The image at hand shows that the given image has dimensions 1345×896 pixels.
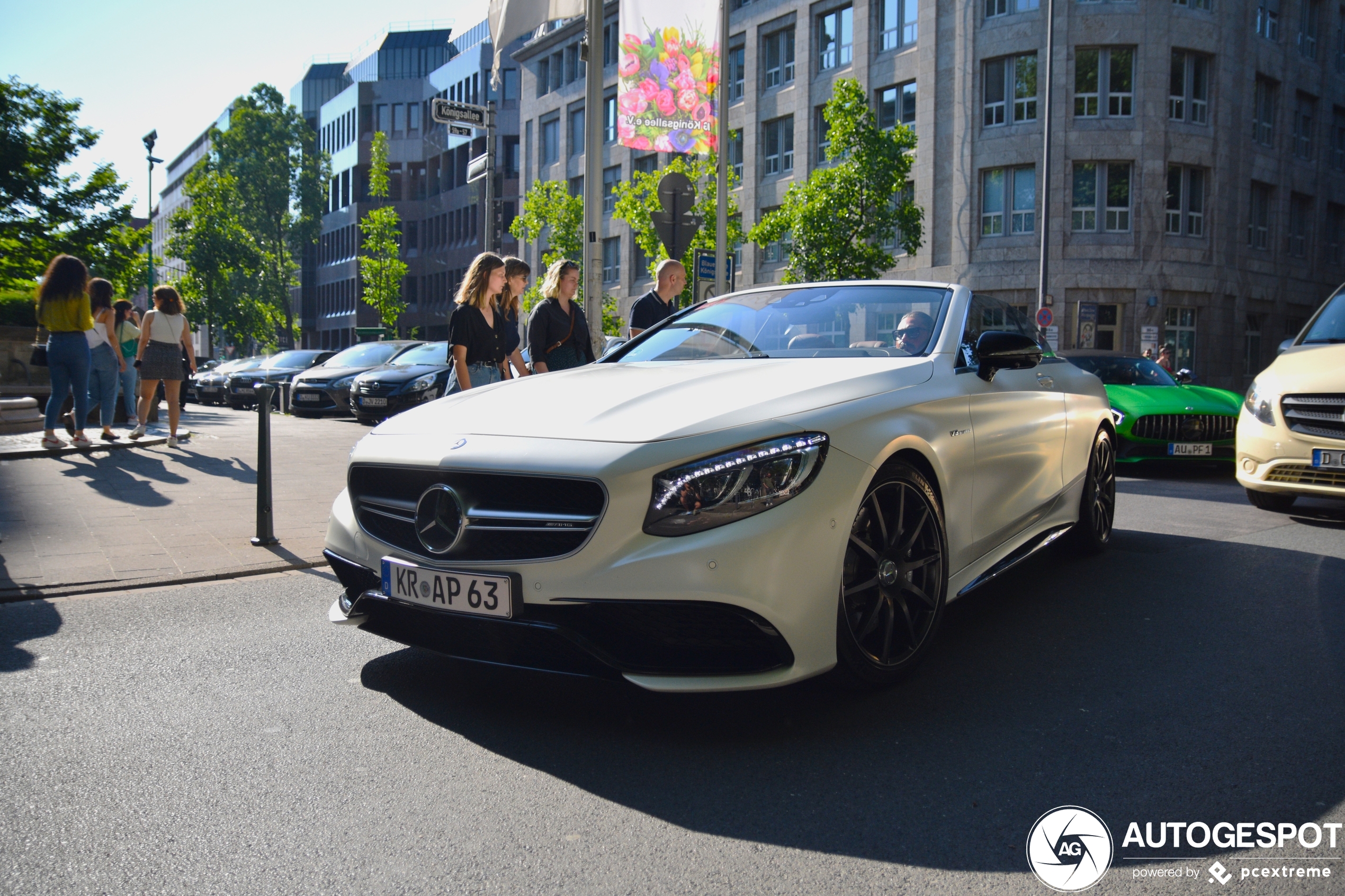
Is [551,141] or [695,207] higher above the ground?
[551,141]

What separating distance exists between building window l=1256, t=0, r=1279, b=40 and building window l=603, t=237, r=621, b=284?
25.5 metres

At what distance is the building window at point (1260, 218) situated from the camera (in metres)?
36.0

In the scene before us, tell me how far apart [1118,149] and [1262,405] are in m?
27.5

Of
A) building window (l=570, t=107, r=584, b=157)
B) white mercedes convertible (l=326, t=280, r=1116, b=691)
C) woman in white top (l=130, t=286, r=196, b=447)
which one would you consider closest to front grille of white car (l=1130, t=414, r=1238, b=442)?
white mercedes convertible (l=326, t=280, r=1116, b=691)

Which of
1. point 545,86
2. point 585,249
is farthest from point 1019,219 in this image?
point 545,86

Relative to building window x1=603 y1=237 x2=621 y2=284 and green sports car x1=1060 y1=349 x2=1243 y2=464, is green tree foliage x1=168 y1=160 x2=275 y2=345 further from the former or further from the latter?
green sports car x1=1060 y1=349 x2=1243 y2=464

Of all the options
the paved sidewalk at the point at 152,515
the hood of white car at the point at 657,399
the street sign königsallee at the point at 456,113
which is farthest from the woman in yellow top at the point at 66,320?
the hood of white car at the point at 657,399

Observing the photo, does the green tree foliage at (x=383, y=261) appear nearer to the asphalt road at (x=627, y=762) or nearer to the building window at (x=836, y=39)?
the building window at (x=836, y=39)

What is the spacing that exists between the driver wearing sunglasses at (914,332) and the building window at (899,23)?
33.7 meters

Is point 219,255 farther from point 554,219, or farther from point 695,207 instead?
point 695,207

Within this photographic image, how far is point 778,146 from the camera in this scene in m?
40.9

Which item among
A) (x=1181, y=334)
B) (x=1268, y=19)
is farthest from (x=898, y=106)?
(x=1268, y=19)

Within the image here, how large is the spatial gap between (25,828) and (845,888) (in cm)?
194

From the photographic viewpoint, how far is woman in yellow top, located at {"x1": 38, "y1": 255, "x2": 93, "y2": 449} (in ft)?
34.9
